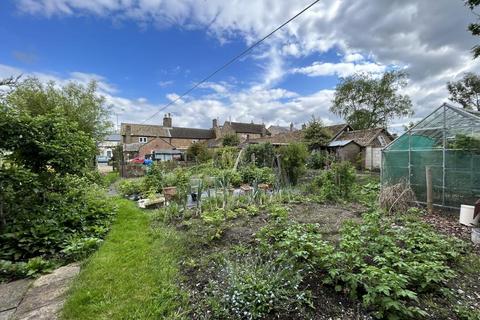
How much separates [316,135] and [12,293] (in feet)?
71.3

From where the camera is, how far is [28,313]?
2254 mm

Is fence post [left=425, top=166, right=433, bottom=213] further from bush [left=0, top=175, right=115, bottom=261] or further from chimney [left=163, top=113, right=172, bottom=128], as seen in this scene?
chimney [left=163, top=113, right=172, bottom=128]

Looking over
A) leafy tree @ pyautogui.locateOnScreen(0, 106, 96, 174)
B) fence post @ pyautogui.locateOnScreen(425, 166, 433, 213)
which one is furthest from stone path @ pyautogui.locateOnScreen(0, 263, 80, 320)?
fence post @ pyautogui.locateOnScreen(425, 166, 433, 213)

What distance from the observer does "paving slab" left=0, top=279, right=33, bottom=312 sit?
95.6 inches

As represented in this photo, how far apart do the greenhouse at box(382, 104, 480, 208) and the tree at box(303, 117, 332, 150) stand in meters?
13.8

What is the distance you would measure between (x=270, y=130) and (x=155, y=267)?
5242cm

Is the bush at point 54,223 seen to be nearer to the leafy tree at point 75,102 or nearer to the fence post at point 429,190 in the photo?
the fence post at point 429,190

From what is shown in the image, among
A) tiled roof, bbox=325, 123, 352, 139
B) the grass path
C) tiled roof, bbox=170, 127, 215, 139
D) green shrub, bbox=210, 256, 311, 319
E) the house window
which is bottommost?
the grass path

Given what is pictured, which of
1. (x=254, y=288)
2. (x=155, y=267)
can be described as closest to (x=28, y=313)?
(x=155, y=267)

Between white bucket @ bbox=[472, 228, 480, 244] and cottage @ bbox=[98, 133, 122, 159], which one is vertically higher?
cottage @ bbox=[98, 133, 122, 159]

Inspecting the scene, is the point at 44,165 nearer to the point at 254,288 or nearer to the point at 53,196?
the point at 53,196

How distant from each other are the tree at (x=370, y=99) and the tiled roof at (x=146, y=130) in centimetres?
3039

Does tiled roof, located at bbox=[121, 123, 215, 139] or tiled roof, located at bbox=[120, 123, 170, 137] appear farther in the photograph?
tiled roof, located at bbox=[121, 123, 215, 139]

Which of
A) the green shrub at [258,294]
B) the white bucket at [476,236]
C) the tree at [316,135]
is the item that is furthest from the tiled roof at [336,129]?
the green shrub at [258,294]
